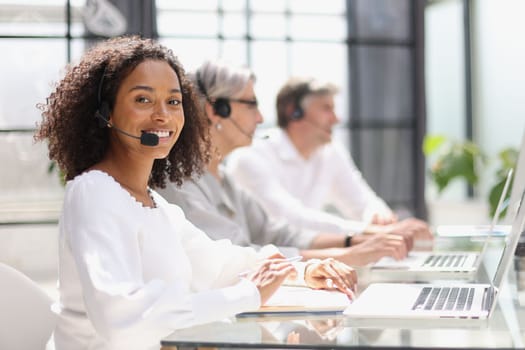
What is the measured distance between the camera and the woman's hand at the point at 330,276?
1716 mm

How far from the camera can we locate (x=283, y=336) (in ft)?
4.23

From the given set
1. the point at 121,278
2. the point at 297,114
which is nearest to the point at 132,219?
the point at 121,278

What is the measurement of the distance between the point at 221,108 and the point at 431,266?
0.81 meters

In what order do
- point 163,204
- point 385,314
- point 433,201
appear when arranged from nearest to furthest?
point 385,314 → point 163,204 → point 433,201

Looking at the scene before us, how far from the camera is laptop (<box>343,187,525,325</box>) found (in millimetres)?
1386

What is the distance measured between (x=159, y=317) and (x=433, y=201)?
531 centimetres

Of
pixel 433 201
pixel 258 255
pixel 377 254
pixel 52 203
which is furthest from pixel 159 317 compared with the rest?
pixel 433 201

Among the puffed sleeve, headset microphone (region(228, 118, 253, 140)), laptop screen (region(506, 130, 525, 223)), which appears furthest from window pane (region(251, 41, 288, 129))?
the puffed sleeve

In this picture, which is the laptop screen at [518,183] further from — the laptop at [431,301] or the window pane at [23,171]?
the window pane at [23,171]

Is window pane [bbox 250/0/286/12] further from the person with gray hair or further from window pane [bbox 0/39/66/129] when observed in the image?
the person with gray hair

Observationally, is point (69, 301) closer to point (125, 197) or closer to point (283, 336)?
point (125, 197)

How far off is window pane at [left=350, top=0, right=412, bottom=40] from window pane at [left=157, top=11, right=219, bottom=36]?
2.71 feet

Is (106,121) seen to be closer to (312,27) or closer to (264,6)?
(264,6)

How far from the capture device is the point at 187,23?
4.36 m
